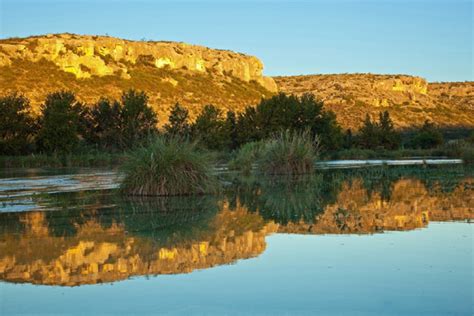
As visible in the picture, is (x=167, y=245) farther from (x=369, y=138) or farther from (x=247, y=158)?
(x=369, y=138)

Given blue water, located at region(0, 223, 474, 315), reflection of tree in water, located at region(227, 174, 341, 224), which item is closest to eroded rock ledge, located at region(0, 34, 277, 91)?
reflection of tree in water, located at region(227, 174, 341, 224)

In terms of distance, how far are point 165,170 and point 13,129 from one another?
28665 millimetres

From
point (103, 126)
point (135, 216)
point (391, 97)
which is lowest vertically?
point (135, 216)

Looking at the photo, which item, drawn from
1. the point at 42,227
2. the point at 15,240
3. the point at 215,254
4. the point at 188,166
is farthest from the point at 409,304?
the point at 188,166

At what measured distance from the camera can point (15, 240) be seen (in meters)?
9.65

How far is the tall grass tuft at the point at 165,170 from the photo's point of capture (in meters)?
16.5

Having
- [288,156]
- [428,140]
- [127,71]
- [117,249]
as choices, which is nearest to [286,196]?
[117,249]

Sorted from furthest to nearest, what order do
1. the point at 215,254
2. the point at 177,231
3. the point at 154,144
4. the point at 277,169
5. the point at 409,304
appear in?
the point at 277,169, the point at 154,144, the point at 177,231, the point at 215,254, the point at 409,304

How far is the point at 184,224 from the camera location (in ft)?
36.8

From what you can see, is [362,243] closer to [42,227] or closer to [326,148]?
[42,227]

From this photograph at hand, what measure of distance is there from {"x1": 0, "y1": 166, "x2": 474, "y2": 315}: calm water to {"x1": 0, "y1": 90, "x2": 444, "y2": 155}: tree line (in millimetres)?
28491

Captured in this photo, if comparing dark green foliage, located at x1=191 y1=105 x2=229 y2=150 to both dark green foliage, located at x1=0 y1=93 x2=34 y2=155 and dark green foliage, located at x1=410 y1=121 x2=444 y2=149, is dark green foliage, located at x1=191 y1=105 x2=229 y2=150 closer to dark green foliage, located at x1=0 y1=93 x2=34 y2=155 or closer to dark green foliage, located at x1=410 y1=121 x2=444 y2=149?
dark green foliage, located at x1=0 y1=93 x2=34 y2=155

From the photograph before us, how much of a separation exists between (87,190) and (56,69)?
252ft

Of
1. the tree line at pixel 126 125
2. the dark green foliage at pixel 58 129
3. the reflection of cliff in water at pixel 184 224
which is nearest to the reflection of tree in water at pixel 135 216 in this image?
the reflection of cliff in water at pixel 184 224
